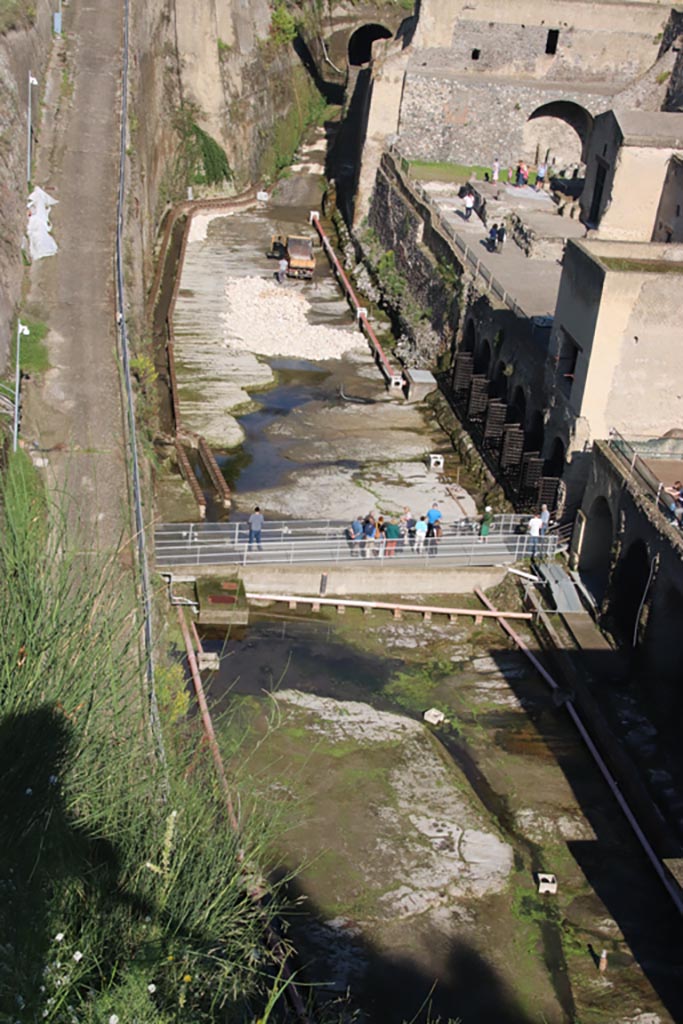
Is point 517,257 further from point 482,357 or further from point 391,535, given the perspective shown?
point 391,535

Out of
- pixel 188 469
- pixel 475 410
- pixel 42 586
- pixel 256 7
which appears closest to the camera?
pixel 42 586

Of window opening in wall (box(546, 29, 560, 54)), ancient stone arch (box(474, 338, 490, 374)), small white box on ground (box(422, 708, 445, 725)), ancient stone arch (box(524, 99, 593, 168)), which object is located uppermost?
window opening in wall (box(546, 29, 560, 54))

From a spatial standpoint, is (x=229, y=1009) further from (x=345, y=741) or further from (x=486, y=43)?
(x=486, y=43)

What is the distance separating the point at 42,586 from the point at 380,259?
3412 centimetres

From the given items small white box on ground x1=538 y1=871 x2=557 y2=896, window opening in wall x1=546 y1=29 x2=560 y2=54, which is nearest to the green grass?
window opening in wall x1=546 y1=29 x2=560 y2=54

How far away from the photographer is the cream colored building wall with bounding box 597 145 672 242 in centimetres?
3484

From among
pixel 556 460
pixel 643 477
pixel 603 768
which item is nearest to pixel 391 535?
pixel 556 460

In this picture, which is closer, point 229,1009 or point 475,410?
point 229,1009

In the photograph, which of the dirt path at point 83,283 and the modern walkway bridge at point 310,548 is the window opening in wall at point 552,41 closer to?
the dirt path at point 83,283

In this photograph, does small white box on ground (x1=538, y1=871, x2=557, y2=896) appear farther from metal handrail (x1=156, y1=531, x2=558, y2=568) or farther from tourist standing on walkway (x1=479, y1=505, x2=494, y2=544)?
tourist standing on walkway (x1=479, y1=505, x2=494, y2=544)

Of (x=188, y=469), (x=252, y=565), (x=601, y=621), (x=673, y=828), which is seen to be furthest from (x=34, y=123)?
(x=673, y=828)

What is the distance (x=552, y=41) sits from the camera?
1876 inches

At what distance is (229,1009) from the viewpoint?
10547 mm

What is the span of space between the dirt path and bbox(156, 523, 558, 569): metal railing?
8.37ft
